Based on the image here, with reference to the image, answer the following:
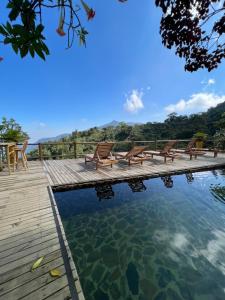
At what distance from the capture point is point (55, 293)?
153 centimetres

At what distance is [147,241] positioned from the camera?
9.48ft

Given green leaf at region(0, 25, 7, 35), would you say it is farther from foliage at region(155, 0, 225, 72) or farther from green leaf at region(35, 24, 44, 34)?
foliage at region(155, 0, 225, 72)

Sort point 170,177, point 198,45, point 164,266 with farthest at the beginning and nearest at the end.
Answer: point 170,177
point 164,266
point 198,45

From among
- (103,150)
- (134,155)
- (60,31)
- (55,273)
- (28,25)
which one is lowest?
(55,273)

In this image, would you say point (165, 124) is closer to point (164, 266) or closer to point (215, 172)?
point (215, 172)

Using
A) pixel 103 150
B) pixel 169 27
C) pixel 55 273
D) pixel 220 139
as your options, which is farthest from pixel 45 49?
pixel 220 139

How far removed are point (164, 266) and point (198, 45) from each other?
2.78m

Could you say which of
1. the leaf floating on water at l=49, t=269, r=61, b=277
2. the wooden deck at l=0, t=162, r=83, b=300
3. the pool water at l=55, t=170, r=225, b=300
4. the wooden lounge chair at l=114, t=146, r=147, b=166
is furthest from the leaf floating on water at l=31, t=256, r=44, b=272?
the wooden lounge chair at l=114, t=146, r=147, b=166

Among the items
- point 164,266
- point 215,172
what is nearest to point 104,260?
point 164,266

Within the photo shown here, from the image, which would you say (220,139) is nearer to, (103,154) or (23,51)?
(103,154)

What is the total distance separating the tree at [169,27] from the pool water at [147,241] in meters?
2.53

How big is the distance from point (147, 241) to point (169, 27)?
300cm

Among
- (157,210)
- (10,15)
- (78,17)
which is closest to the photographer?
(10,15)

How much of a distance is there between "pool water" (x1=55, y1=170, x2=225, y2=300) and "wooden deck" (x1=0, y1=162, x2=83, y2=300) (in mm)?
505
